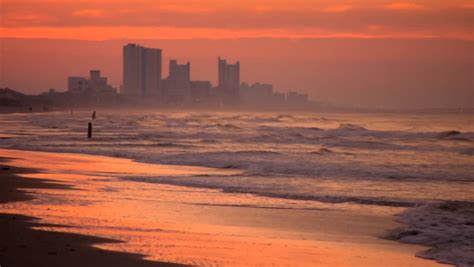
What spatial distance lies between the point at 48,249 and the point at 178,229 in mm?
3024

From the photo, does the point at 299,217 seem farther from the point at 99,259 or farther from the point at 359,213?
the point at 99,259

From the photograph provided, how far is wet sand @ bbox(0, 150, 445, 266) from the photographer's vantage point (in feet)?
33.2

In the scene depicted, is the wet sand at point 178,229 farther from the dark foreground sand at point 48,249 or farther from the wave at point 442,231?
the wave at point 442,231

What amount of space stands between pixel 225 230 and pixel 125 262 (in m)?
3.49

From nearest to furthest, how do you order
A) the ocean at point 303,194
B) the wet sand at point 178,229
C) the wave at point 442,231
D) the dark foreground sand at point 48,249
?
the dark foreground sand at point 48,249
the wet sand at point 178,229
the wave at point 442,231
the ocean at point 303,194

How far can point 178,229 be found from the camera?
12.6 m

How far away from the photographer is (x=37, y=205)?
50.0ft

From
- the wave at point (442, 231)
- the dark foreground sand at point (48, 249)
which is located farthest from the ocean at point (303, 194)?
the dark foreground sand at point (48, 249)

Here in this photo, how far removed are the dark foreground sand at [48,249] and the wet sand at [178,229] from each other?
1 centimetres

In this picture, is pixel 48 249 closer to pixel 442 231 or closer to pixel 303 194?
pixel 442 231

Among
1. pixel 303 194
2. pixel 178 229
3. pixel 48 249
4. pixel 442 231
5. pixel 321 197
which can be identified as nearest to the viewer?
pixel 48 249

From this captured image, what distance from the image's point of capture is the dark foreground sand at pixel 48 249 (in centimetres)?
927

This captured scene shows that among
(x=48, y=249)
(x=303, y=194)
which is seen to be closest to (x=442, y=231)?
(x=303, y=194)

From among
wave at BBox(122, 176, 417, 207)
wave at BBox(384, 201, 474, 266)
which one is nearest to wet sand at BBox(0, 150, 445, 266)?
wave at BBox(384, 201, 474, 266)
